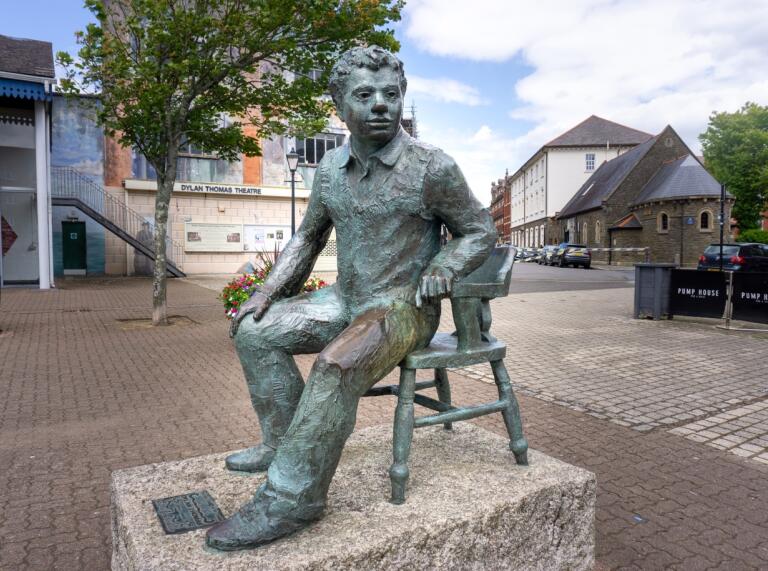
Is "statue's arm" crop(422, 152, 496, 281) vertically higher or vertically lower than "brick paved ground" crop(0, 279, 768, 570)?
higher

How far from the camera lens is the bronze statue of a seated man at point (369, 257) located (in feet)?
7.27

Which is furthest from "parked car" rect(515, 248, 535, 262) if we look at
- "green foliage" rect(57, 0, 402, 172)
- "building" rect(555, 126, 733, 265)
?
"green foliage" rect(57, 0, 402, 172)

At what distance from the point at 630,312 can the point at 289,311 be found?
11618mm

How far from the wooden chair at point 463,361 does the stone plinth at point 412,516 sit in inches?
6.0

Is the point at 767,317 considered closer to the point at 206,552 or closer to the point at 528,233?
the point at 206,552

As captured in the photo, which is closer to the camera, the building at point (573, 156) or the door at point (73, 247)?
the door at point (73, 247)

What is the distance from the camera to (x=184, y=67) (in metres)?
8.91

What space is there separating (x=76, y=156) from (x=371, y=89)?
22757mm

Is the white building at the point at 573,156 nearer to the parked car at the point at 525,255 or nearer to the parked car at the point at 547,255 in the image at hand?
the parked car at the point at 525,255

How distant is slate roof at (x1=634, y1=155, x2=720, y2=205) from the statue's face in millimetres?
39401

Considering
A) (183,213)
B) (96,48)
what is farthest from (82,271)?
(96,48)

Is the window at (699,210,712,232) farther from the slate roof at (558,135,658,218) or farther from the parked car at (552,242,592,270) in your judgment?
the parked car at (552,242,592,270)

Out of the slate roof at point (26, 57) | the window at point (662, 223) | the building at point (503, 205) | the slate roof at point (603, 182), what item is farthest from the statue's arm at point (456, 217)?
the building at point (503, 205)

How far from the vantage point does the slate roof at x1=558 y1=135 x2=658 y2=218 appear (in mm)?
44031
